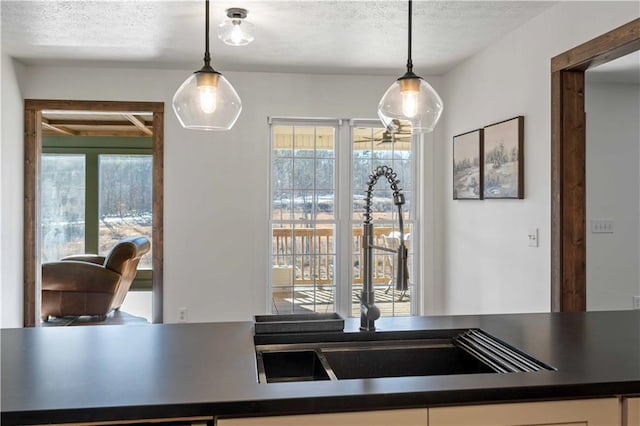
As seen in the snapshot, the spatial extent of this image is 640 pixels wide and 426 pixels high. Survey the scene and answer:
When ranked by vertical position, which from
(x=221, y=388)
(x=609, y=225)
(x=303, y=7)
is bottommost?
(x=221, y=388)

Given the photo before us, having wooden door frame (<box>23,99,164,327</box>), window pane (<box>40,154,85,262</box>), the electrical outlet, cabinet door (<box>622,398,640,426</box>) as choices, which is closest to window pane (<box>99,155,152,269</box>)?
window pane (<box>40,154,85,262</box>)

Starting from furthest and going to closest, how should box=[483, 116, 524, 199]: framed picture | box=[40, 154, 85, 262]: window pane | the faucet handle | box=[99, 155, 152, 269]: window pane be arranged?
box=[99, 155, 152, 269]: window pane → box=[40, 154, 85, 262]: window pane → box=[483, 116, 524, 199]: framed picture → the faucet handle

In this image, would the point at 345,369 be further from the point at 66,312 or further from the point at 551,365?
the point at 66,312

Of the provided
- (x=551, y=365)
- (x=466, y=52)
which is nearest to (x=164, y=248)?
(x=466, y=52)

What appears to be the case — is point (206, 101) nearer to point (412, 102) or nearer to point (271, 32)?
point (412, 102)

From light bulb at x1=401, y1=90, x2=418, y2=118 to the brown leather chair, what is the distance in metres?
Result: 4.44

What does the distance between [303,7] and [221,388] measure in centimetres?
246

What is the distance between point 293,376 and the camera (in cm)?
167

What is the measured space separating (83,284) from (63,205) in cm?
292

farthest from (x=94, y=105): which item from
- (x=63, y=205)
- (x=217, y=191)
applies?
(x=63, y=205)

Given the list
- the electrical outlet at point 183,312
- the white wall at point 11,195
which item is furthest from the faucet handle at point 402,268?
the white wall at point 11,195

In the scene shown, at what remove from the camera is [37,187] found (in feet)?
14.4

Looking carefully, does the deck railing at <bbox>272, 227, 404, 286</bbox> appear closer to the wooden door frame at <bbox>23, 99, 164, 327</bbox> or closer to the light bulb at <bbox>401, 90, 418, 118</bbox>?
the wooden door frame at <bbox>23, 99, 164, 327</bbox>

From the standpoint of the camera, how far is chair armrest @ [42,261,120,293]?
5.36m
